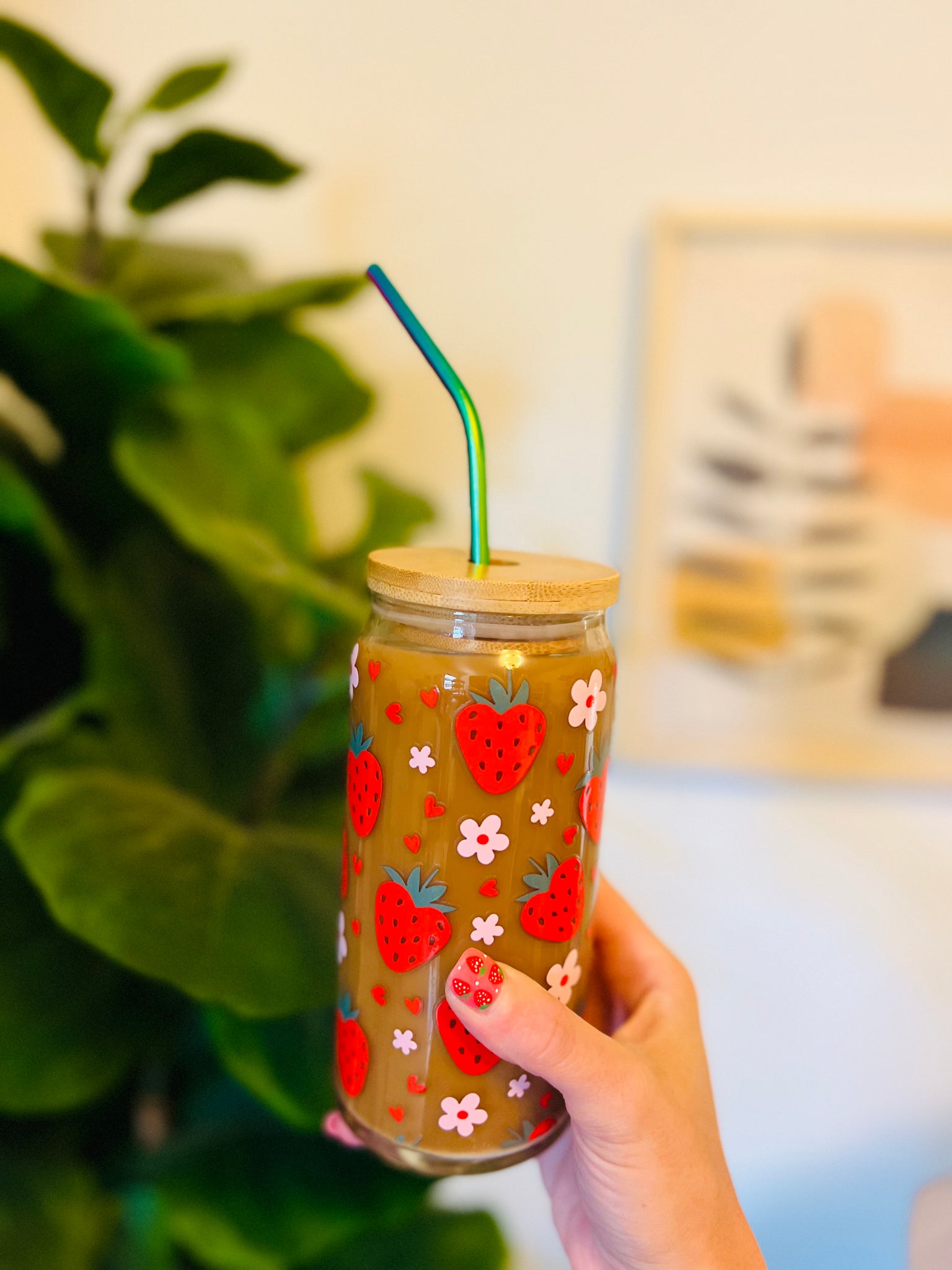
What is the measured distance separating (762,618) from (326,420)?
1.93ft

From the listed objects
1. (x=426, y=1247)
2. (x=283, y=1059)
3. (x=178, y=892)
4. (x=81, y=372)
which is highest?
(x=81, y=372)

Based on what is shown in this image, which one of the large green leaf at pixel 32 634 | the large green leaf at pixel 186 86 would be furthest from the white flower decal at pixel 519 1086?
A: the large green leaf at pixel 186 86

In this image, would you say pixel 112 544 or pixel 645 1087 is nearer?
pixel 645 1087

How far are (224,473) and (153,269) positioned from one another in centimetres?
30

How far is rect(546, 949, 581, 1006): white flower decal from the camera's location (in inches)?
20.6

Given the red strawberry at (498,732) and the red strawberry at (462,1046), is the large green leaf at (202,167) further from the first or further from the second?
the red strawberry at (462,1046)

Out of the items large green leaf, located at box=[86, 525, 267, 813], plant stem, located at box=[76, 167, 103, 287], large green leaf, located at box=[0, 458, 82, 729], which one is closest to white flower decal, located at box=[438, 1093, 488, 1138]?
large green leaf, located at box=[86, 525, 267, 813]

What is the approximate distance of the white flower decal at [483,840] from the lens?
478mm

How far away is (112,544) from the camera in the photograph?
3.07ft

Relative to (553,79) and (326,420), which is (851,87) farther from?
(326,420)

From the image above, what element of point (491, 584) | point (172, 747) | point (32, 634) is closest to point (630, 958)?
point (491, 584)

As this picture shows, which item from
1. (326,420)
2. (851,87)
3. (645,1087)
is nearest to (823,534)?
(851,87)

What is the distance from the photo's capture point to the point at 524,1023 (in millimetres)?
476

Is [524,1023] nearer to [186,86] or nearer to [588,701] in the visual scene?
[588,701]
